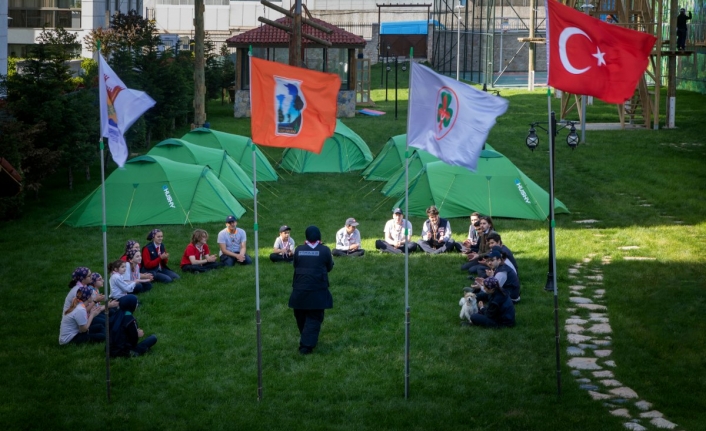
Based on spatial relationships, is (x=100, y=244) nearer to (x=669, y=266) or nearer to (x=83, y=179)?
(x=83, y=179)

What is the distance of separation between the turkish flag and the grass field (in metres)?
3.24

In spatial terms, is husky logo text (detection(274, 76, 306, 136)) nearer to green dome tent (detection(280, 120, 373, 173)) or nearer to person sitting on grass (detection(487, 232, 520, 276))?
person sitting on grass (detection(487, 232, 520, 276))

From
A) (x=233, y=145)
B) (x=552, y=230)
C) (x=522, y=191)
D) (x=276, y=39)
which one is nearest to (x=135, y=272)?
(x=552, y=230)

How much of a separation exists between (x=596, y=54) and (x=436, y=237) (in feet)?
24.3

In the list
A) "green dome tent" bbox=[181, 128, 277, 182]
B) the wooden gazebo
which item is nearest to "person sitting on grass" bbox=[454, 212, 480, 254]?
"green dome tent" bbox=[181, 128, 277, 182]

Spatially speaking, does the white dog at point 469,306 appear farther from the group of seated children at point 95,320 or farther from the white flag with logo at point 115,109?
the white flag with logo at point 115,109

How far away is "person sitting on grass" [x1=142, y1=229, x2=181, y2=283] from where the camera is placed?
1506 centimetres

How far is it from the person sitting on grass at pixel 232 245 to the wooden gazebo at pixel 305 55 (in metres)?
19.7

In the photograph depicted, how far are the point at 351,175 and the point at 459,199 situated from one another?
611 cm

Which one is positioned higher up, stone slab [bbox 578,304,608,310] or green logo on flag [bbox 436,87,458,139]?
green logo on flag [bbox 436,87,458,139]

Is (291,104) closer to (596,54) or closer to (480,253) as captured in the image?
(596,54)

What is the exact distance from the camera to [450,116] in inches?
396

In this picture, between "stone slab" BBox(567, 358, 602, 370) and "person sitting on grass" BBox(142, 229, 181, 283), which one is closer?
"stone slab" BBox(567, 358, 602, 370)

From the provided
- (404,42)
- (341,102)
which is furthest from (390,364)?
(404,42)
